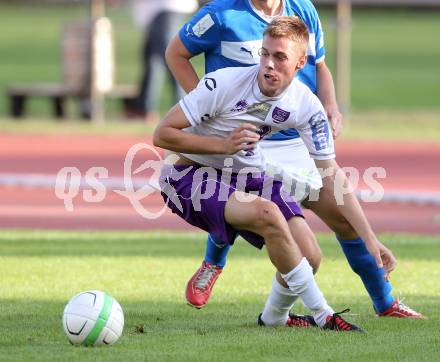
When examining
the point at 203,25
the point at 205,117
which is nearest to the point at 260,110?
the point at 205,117

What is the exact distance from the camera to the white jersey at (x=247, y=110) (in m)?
7.12

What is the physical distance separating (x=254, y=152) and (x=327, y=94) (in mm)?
858

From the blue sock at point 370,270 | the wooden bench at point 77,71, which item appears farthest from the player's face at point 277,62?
the wooden bench at point 77,71

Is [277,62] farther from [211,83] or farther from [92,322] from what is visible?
[92,322]

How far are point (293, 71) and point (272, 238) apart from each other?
3.14 ft

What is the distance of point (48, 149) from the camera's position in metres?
18.8

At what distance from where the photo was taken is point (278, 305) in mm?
7406

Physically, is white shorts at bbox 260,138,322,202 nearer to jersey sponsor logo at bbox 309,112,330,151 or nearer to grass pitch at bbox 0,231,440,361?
jersey sponsor logo at bbox 309,112,330,151

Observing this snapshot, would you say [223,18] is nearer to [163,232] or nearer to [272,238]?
[272,238]

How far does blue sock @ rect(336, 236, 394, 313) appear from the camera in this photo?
7.89 metres

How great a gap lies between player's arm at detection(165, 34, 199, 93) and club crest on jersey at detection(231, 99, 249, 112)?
3.34ft

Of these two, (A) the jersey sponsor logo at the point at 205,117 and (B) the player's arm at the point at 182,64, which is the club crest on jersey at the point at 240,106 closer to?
(A) the jersey sponsor logo at the point at 205,117

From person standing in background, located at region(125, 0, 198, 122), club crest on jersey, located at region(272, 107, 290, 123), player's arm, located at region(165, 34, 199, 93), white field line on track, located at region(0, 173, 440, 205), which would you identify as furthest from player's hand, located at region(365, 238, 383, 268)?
person standing in background, located at region(125, 0, 198, 122)

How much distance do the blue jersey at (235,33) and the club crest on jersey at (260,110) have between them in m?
0.64
